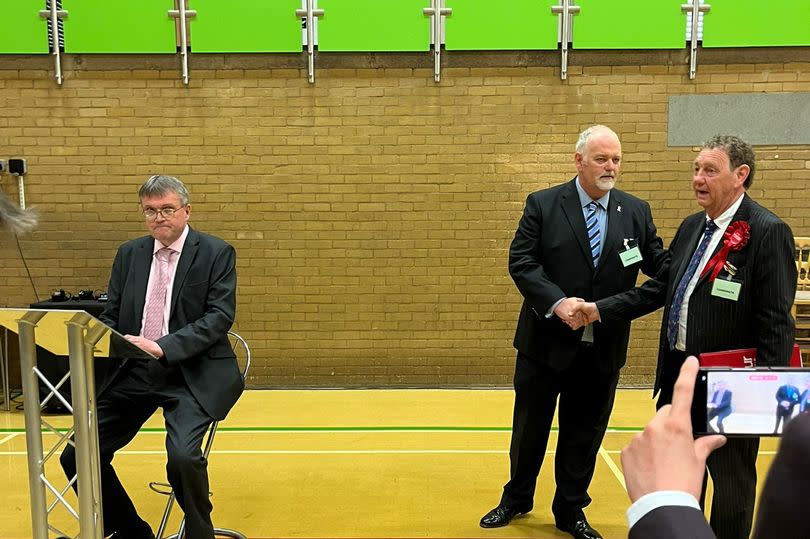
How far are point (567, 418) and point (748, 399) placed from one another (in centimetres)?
215

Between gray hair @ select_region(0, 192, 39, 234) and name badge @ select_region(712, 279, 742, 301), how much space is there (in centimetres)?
234

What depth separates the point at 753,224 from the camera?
8.77ft

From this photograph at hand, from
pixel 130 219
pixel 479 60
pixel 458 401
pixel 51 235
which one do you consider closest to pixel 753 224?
pixel 458 401

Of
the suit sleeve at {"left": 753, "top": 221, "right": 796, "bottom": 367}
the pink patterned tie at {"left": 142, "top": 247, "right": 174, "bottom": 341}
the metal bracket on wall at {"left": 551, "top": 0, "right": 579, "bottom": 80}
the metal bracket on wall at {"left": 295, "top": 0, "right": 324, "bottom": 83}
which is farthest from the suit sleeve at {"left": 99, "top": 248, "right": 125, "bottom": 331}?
the metal bracket on wall at {"left": 551, "top": 0, "right": 579, "bottom": 80}

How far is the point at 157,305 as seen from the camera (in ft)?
10.8

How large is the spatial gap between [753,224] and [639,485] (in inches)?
82.1

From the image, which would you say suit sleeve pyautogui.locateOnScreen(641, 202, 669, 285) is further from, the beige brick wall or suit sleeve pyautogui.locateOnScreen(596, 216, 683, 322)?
the beige brick wall

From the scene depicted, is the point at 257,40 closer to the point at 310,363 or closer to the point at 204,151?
the point at 204,151

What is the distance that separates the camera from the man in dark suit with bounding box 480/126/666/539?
3311 millimetres

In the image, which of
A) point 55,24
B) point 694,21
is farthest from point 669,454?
point 55,24

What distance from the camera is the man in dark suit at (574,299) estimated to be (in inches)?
130

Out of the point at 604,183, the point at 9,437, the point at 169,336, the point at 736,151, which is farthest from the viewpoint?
the point at 9,437

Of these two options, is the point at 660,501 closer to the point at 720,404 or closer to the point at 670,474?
the point at 670,474

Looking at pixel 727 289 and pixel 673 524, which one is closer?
pixel 673 524
